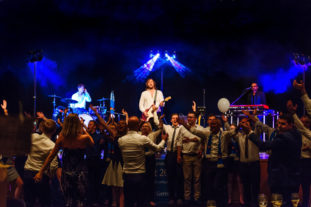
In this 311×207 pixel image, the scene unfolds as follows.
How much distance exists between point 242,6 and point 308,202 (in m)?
6.45

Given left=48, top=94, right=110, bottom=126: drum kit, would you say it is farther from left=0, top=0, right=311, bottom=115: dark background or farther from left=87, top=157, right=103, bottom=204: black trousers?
left=87, top=157, right=103, bottom=204: black trousers

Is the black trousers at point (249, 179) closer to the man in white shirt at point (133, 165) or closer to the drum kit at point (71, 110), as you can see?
the man in white shirt at point (133, 165)

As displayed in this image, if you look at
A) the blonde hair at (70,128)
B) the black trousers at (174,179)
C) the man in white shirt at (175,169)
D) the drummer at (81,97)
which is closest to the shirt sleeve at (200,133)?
the man in white shirt at (175,169)

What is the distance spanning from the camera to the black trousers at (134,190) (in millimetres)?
A: 5258

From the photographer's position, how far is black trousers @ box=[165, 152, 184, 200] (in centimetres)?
725

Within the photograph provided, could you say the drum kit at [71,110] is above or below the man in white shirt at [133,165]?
above

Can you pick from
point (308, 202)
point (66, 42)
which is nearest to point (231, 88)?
point (66, 42)

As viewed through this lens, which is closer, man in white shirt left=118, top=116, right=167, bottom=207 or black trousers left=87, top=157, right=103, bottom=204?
man in white shirt left=118, top=116, right=167, bottom=207

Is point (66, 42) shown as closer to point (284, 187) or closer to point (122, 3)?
point (122, 3)

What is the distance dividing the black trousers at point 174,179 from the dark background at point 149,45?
15.3 ft

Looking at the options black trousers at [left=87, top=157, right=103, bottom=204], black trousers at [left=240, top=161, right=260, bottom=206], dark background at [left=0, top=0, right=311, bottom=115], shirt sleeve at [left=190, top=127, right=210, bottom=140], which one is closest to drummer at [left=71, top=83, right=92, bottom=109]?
dark background at [left=0, top=0, right=311, bottom=115]

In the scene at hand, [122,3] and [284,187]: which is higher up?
[122,3]

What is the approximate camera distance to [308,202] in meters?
6.23

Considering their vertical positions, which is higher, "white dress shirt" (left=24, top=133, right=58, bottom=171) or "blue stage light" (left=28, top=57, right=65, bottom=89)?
"blue stage light" (left=28, top=57, right=65, bottom=89)
